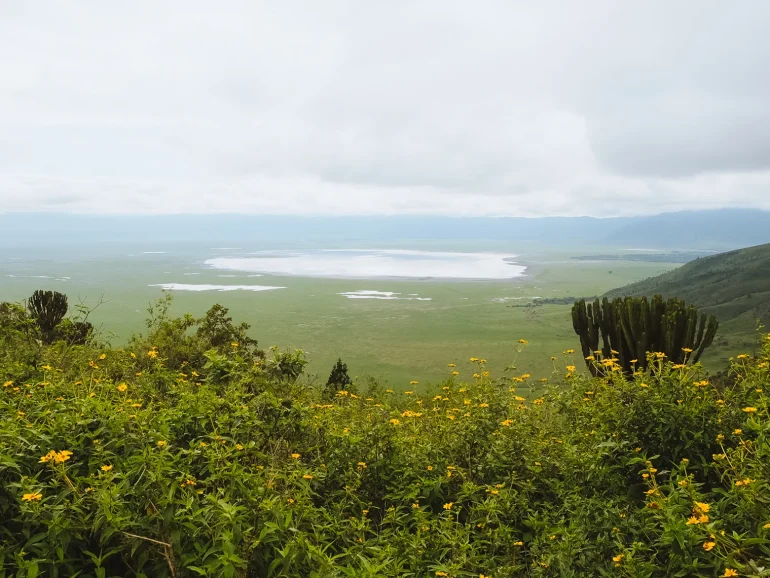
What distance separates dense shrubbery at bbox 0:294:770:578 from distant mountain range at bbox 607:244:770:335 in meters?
30.5

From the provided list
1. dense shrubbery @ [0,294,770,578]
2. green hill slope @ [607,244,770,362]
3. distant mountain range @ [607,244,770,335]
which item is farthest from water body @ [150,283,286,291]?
dense shrubbery @ [0,294,770,578]

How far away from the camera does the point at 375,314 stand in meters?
61.2

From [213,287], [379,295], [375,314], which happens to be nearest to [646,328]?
[375,314]

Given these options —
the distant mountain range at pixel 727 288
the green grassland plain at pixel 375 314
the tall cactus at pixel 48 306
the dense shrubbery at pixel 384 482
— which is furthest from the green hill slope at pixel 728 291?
the tall cactus at pixel 48 306

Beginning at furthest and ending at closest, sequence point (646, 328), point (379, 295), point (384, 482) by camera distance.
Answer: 1. point (379, 295)
2. point (646, 328)
3. point (384, 482)

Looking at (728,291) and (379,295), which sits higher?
(728,291)

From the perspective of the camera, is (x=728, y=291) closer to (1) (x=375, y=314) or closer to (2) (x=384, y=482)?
(1) (x=375, y=314)

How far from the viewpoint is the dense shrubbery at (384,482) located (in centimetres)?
242

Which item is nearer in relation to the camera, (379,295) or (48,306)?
(48,306)

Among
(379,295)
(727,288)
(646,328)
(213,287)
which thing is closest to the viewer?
(646,328)

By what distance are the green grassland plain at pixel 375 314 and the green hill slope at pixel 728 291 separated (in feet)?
34.2

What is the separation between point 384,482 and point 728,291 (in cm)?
5680

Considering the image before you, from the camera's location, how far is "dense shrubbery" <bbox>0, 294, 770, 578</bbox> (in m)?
2.42

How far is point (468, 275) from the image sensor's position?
111 metres
